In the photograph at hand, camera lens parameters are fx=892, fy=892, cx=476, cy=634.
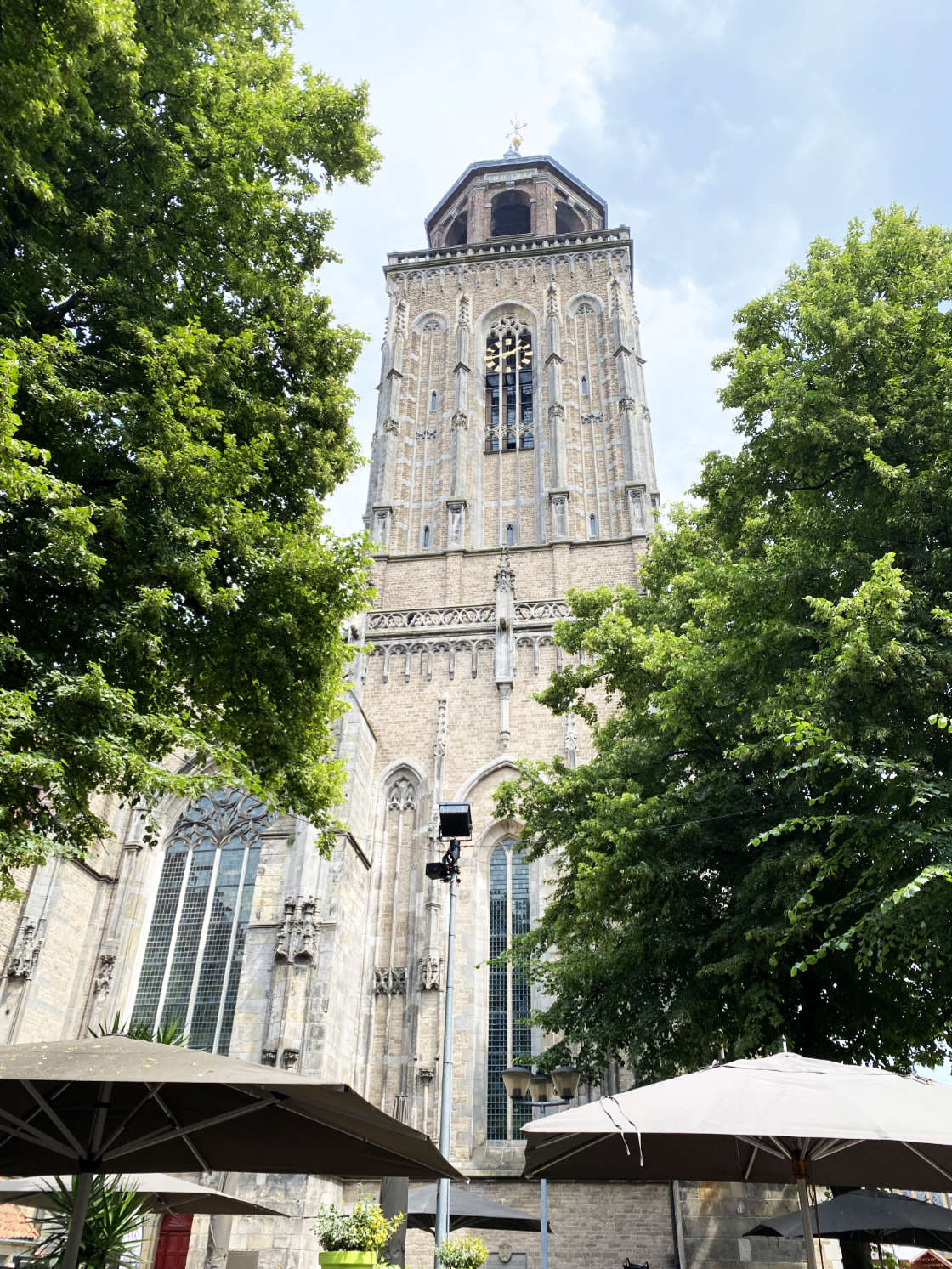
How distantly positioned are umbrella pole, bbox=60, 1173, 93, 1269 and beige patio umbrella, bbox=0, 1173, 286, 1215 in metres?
2.96

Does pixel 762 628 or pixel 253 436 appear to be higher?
pixel 253 436

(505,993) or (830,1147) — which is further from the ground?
(505,993)

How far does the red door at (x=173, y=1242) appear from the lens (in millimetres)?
15703

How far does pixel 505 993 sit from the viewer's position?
1942cm

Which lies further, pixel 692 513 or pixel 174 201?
pixel 692 513

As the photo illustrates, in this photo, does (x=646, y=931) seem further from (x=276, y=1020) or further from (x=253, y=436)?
(x=276, y=1020)

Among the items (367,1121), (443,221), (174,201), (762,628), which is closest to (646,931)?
(762,628)

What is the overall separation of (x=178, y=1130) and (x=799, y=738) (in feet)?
20.0

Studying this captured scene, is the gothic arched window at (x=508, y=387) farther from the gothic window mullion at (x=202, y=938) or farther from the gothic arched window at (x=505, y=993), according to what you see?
the gothic window mullion at (x=202, y=938)

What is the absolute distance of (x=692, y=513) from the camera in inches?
549

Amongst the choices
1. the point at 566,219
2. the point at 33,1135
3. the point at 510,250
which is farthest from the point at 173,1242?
the point at 566,219

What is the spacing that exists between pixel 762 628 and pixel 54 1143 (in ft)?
24.2


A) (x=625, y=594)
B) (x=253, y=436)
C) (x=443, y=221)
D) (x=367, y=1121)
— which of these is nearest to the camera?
(x=367, y=1121)

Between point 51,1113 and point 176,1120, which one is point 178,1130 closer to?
point 176,1120
